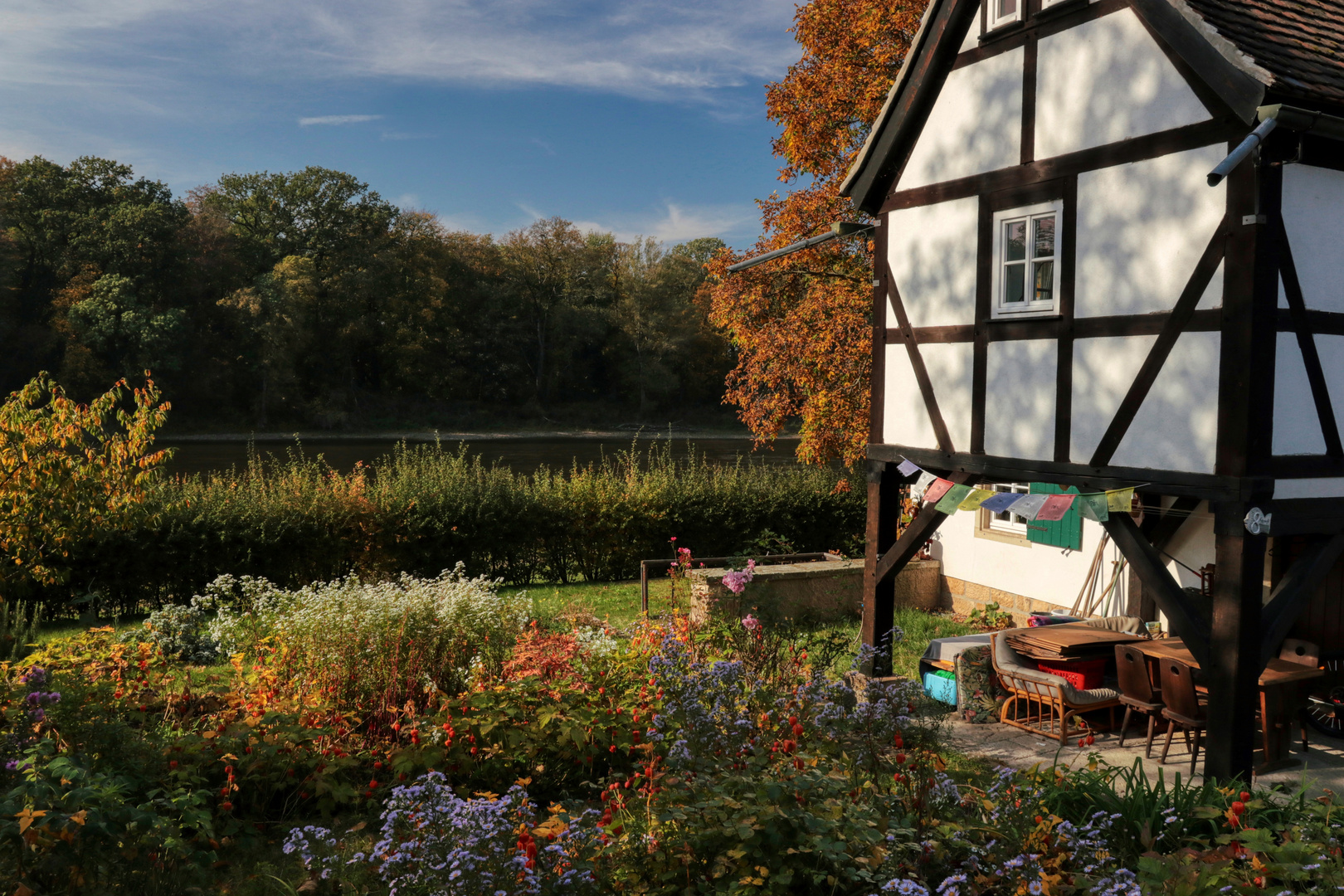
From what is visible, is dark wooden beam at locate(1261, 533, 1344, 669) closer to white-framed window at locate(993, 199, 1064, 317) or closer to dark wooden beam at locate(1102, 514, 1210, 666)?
dark wooden beam at locate(1102, 514, 1210, 666)

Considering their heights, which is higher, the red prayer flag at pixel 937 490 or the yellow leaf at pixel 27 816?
the red prayer flag at pixel 937 490

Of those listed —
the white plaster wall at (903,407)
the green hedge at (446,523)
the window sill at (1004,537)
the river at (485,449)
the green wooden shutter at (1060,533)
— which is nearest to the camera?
the white plaster wall at (903,407)

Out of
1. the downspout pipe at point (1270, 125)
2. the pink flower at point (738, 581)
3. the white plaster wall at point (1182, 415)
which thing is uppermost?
the downspout pipe at point (1270, 125)

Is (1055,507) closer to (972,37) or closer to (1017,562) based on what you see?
(972,37)

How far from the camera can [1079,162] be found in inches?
266

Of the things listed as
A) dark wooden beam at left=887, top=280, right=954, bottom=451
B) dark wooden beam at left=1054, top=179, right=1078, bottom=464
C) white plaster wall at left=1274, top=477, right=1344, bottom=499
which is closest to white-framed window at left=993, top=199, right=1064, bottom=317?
dark wooden beam at left=1054, top=179, right=1078, bottom=464

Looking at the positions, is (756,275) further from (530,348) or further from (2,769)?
(530,348)

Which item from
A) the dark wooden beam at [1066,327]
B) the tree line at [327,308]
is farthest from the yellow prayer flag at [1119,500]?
the tree line at [327,308]

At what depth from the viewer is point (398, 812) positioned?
10.3ft

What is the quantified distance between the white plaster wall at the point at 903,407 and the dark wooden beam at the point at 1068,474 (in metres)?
0.09

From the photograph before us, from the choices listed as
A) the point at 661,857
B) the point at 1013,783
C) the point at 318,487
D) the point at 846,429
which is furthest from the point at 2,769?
the point at 846,429

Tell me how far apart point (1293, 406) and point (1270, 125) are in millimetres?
1726

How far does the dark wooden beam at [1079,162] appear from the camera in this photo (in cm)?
590

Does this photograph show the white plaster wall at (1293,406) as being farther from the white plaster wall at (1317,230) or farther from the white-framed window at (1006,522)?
the white-framed window at (1006,522)
